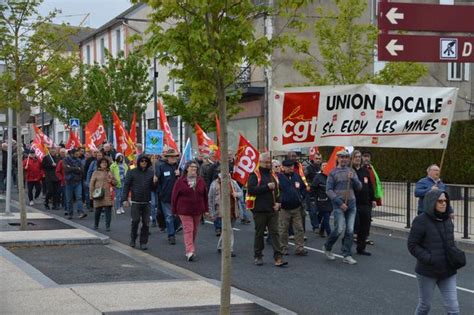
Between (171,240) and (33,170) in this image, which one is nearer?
(171,240)

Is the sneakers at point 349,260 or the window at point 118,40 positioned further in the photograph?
the window at point 118,40

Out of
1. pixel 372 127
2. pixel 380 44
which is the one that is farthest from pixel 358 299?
pixel 380 44

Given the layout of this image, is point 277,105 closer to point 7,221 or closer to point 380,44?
point 380,44

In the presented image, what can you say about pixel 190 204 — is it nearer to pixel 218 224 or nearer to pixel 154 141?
pixel 218 224

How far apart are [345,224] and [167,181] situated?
13.6 ft

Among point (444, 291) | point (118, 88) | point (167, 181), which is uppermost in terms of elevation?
point (118, 88)

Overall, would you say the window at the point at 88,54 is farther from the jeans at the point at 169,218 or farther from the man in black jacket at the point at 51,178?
the jeans at the point at 169,218

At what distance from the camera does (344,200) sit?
38.8 ft

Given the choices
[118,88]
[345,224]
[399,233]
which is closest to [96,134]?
[399,233]

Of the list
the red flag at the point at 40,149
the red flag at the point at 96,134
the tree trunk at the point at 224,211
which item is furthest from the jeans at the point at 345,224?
the red flag at the point at 96,134

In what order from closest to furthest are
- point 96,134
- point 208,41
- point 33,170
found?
1. point 208,41
2. point 33,170
3. point 96,134

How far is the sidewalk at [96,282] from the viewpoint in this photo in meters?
8.01

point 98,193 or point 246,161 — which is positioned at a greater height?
point 246,161

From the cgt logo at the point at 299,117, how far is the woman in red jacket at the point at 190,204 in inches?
171
